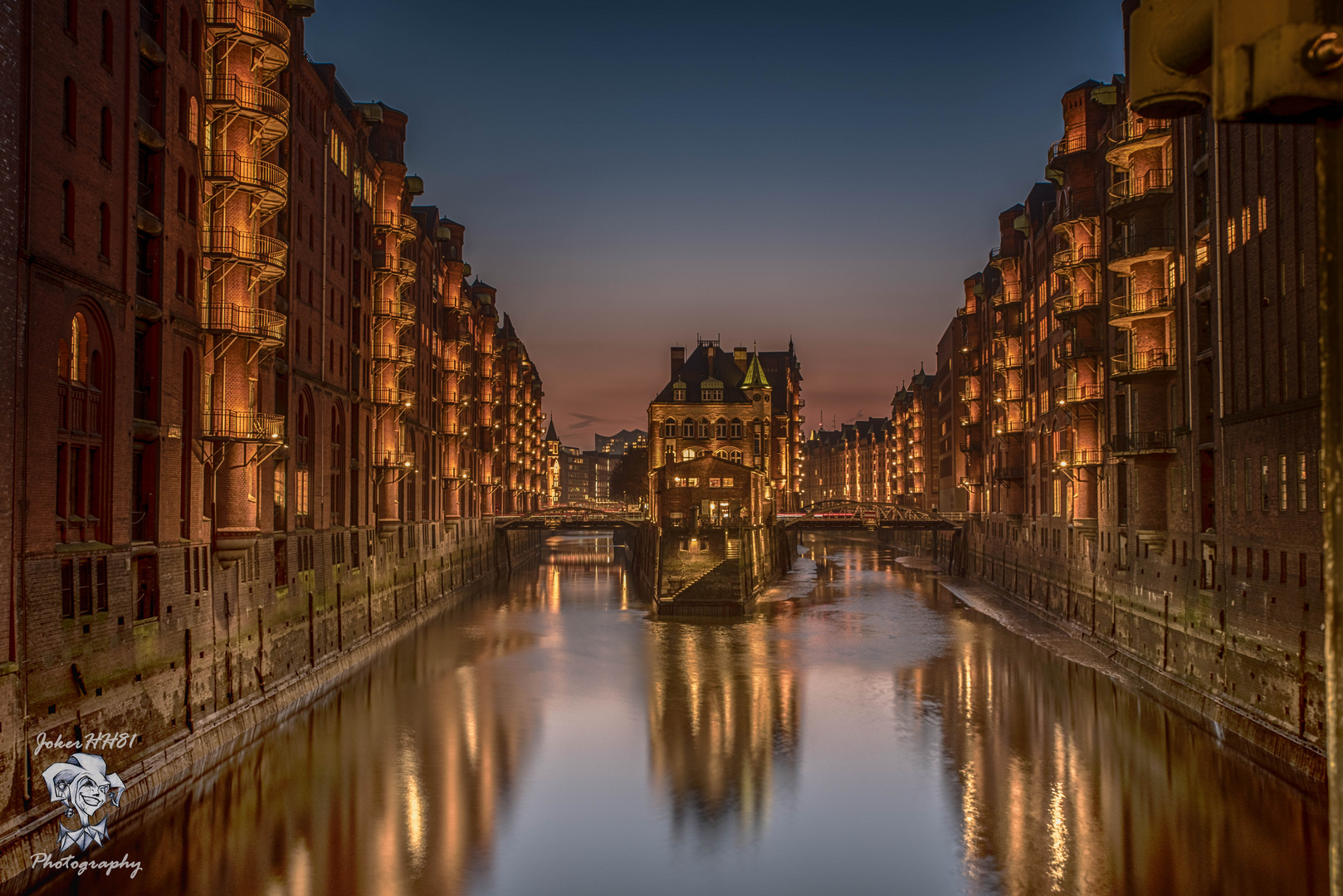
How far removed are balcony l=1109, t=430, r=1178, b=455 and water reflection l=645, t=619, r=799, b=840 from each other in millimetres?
15588

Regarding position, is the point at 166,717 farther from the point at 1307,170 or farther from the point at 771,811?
the point at 1307,170

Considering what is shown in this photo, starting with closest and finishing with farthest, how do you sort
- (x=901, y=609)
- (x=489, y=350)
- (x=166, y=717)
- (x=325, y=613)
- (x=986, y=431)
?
1. (x=166, y=717)
2. (x=325, y=613)
3. (x=901, y=609)
4. (x=986, y=431)
5. (x=489, y=350)

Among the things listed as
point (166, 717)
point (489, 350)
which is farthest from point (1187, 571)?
point (489, 350)

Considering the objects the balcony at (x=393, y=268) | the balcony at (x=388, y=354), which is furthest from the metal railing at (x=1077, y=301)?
the balcony at (x=393, y=268)

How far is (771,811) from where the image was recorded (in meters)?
26.1

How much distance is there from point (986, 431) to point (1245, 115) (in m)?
80.1

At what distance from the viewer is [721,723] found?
1394 inches

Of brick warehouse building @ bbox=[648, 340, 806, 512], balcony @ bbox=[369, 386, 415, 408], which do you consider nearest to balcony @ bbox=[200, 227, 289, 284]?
balcony @ bbox=[369, 386, 415, 408]

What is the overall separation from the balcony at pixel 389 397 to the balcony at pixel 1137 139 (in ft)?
113

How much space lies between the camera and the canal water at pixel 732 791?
21.6m

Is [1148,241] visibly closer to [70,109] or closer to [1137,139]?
[1137,139]

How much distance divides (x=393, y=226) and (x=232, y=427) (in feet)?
84.4

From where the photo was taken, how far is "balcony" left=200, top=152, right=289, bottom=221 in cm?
3017

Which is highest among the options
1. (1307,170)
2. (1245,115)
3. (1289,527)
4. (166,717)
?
(1307,170)
